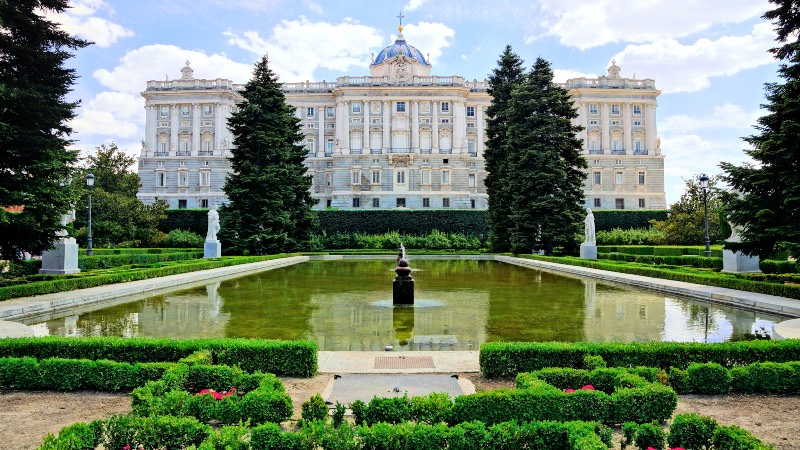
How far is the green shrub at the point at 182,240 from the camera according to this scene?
124 ft

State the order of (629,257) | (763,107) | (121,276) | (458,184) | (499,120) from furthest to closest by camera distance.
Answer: (458,184) < (499,120) < (629,257) < (121,276) < (763,107)

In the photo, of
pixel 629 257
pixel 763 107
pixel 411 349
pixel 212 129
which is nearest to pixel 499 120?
pixel 629 257

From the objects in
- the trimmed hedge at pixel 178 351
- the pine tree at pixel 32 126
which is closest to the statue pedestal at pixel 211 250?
the pine tree at pixel 32 126

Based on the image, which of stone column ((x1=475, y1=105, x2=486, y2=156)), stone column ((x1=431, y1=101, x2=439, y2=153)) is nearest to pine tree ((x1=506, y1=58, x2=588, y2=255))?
stone column ((x1=431, y1=101, x2=439, y2=153))

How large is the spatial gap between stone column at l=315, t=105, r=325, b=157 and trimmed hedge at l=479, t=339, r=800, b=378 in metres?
63.8

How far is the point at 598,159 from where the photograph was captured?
220 ft

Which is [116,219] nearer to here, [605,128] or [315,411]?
[315,411]

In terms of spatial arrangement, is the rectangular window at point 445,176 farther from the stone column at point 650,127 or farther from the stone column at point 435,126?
the stone column at point 650,127

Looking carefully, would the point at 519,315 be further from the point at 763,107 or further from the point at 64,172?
the point at 64,172

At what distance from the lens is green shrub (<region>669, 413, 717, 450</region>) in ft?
11.9

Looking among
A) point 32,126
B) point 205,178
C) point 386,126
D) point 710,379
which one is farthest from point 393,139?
point 710,379

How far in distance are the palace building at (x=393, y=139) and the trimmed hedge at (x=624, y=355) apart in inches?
2240

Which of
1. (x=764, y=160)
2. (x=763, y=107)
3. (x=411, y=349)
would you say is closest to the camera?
(x=411, y=349)

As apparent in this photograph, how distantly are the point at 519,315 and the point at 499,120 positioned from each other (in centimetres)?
2725
